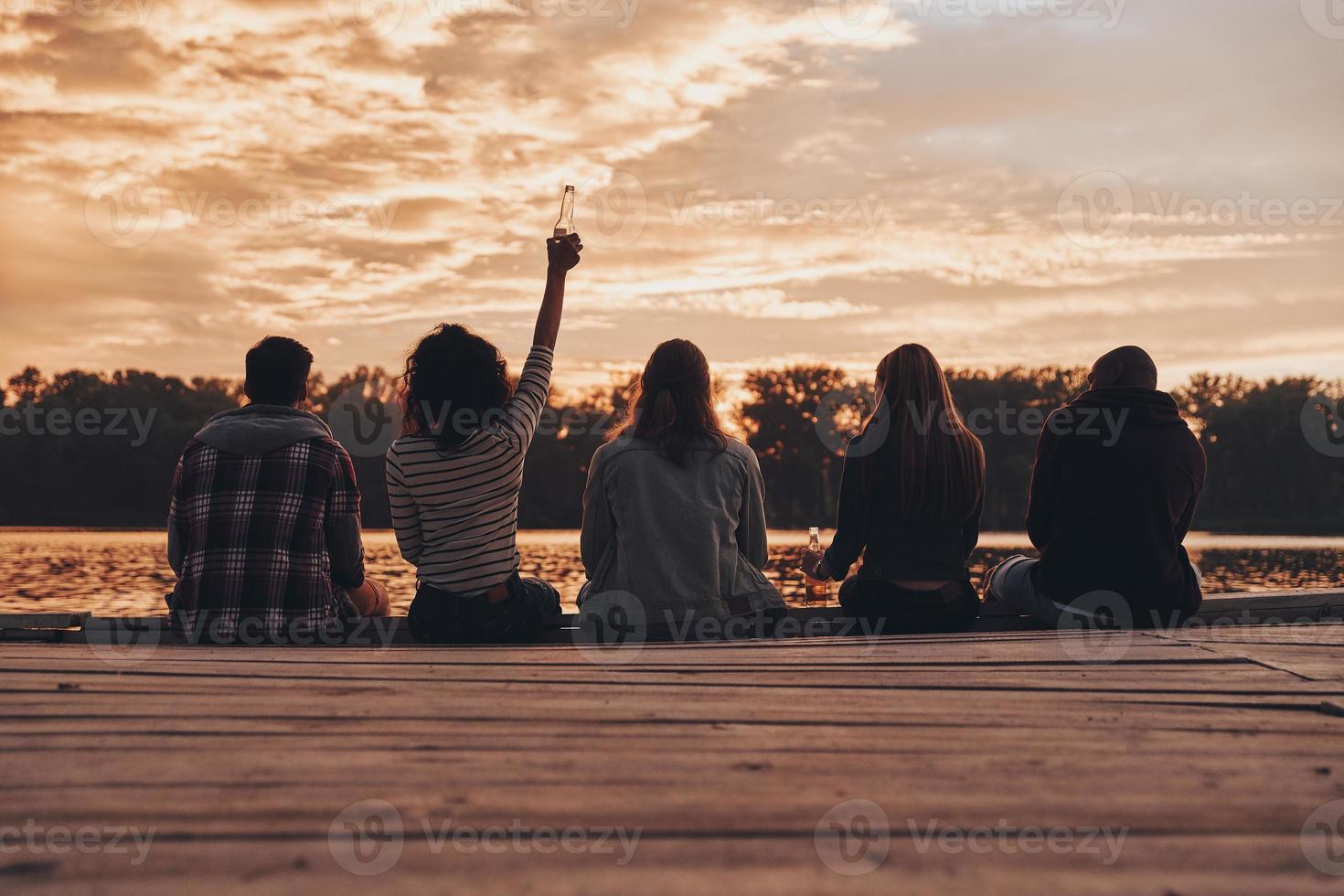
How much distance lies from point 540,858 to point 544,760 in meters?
0.40

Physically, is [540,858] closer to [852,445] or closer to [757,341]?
[852,445]

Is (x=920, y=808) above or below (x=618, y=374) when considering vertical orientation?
below

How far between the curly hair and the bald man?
6.87 feet

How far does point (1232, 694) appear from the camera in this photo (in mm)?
2381

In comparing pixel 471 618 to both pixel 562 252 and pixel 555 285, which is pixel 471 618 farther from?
pixel 562 252

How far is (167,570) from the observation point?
25594mm

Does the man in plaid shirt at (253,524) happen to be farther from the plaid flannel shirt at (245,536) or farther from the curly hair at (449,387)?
the curly hair at (449,387)

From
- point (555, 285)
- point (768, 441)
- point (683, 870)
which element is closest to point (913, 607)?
point (555, 285)

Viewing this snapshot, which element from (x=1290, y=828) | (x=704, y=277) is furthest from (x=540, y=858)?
(x=704, y=277)

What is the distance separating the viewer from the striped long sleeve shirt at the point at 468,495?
3.50m

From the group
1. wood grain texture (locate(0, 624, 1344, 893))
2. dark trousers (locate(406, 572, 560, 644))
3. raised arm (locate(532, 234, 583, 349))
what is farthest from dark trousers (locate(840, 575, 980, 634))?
raised arm (locate(532, 234, 583, 349))

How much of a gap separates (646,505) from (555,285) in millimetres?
896

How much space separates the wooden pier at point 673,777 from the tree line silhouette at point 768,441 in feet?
170

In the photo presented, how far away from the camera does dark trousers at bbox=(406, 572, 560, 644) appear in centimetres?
357
